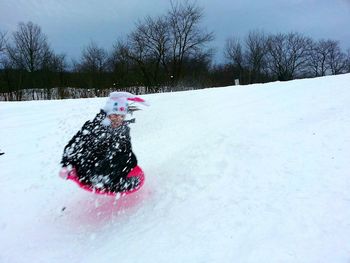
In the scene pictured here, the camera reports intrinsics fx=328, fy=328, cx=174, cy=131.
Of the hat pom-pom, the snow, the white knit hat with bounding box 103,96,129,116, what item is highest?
the white knit hat with bounding box 103,96,129,116

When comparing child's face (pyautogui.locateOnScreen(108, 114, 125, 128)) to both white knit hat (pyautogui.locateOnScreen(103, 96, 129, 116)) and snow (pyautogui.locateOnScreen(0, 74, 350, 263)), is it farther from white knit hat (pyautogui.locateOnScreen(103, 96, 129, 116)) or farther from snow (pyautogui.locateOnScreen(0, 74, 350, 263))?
snow (pyautogui.locateOnScreen(0, 74, 350, 263))

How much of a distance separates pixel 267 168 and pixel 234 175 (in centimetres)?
52

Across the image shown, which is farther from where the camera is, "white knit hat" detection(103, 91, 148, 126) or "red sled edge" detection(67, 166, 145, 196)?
"white knit hat" detection(103, 91, 148, 126)

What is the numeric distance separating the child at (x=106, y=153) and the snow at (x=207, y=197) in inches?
19.7

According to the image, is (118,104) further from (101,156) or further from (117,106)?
(101,156)

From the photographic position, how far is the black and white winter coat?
14.1ft

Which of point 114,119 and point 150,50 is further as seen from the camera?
point 150,50

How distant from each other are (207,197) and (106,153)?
1.53m

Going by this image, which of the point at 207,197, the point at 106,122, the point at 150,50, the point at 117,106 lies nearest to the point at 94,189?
the point at 106,122

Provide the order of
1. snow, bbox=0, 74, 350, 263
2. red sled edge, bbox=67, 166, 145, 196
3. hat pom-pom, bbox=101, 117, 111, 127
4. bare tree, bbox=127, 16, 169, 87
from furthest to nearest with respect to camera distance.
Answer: bare tree, bbox=127, 16, 169, 87
hat pom-pom, bbox=101, 117, 111, 127
red sled edge, bbox=67, 166, 145, 196
snow, bbox=0, 74, 350, 263

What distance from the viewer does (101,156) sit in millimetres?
4500

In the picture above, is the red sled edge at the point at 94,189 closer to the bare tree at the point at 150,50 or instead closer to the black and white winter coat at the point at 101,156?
the black and white winter coat at the point at 101,156

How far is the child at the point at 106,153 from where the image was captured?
430 cm

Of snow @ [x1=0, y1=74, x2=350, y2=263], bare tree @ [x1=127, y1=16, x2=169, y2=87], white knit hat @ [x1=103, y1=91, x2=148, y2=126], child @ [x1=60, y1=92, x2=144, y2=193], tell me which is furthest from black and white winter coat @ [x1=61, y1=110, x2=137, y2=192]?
bare tree @ [x1=127, y1=16, x2=169, y2=87]
